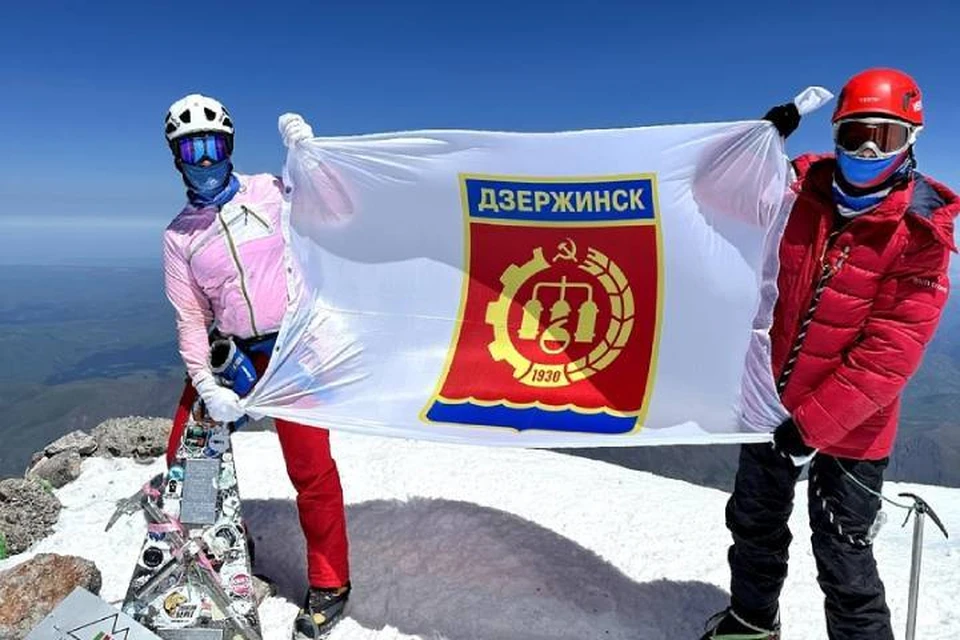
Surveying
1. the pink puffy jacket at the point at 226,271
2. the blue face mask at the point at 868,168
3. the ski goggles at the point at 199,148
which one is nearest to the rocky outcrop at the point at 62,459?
the pink puffy jacket at the point at 226,271

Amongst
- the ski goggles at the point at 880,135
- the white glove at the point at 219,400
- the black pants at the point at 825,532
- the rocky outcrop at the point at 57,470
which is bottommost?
the rocky outcrop at the point at 57,470

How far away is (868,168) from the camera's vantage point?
3195 mm

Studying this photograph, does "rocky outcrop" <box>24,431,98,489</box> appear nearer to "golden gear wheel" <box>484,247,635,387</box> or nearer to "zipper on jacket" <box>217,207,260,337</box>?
→ "zipper on jacket" <box>217,207,260,337</box>

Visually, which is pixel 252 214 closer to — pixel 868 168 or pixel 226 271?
pixel 226 271

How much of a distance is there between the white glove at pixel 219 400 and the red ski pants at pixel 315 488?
1.36 feet

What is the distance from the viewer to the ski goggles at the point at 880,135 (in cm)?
313

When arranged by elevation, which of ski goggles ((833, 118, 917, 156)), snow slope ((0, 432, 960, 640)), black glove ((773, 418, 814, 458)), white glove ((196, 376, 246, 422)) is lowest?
snow slope ((0, 432, 960, 640))

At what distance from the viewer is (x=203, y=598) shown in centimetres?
449

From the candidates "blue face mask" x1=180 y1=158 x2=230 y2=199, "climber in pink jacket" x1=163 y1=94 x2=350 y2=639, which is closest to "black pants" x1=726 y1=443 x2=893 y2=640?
"climber in pink jacket" x1=163 y1=94 x2=350 y2=639

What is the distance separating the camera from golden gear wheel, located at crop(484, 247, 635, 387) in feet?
13.9

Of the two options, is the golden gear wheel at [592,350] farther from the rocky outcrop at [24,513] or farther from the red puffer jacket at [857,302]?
the rocky outcrop at [24,513]

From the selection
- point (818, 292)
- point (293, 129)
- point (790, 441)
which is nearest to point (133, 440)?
point (293, 129)

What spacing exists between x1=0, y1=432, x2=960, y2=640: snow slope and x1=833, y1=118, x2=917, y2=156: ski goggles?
138 inches

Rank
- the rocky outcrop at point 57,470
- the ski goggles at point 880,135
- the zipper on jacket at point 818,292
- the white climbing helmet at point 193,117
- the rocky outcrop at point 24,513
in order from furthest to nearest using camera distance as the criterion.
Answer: the rocky outcrop at point 57,470 → the rocky outcrop at point 24,513 → the white climbing helmet at point 193,117 → the zipper on jacket at point 818,292 → the ski goggles at point 880,135
